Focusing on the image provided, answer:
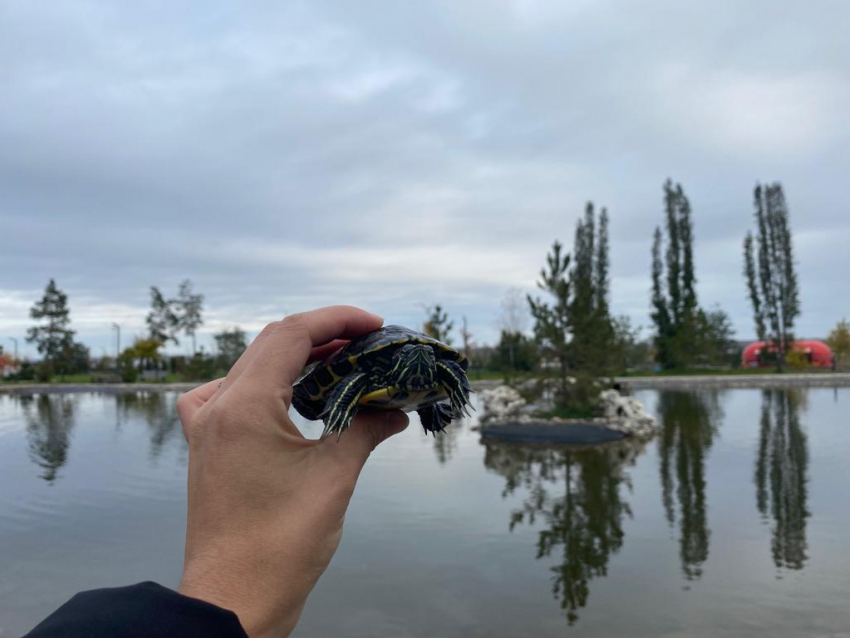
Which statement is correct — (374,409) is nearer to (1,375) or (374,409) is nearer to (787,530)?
(787,530)

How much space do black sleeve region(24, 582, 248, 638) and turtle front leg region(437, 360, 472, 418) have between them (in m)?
1.74

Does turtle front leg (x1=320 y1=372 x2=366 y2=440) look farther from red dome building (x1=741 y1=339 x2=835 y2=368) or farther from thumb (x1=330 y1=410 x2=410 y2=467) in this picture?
red dome building (x1=741 y1=339 x2=835 y2=368)

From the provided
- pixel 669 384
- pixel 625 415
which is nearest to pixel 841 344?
pixel 669 384

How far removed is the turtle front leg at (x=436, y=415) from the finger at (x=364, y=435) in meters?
0.51

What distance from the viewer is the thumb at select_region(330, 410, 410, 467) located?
197 centimetres

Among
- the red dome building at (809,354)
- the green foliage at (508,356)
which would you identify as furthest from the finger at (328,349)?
the red dome building at (809,354)

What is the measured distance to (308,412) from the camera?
324cm

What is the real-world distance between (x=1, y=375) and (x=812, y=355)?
277ft

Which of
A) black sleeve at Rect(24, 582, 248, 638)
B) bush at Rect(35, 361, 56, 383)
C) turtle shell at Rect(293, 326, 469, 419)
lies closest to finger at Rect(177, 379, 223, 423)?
turtle shell at Rect(293, 326, 469, 419)

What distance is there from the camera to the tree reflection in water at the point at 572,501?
7.35 metres

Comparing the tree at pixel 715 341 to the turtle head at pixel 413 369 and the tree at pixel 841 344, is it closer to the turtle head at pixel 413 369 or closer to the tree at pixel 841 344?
the tree at pixel 841 344

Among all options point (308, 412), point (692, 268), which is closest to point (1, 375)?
point (692, 268)

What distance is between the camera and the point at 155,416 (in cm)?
2683

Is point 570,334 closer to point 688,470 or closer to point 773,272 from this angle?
point 688,470
